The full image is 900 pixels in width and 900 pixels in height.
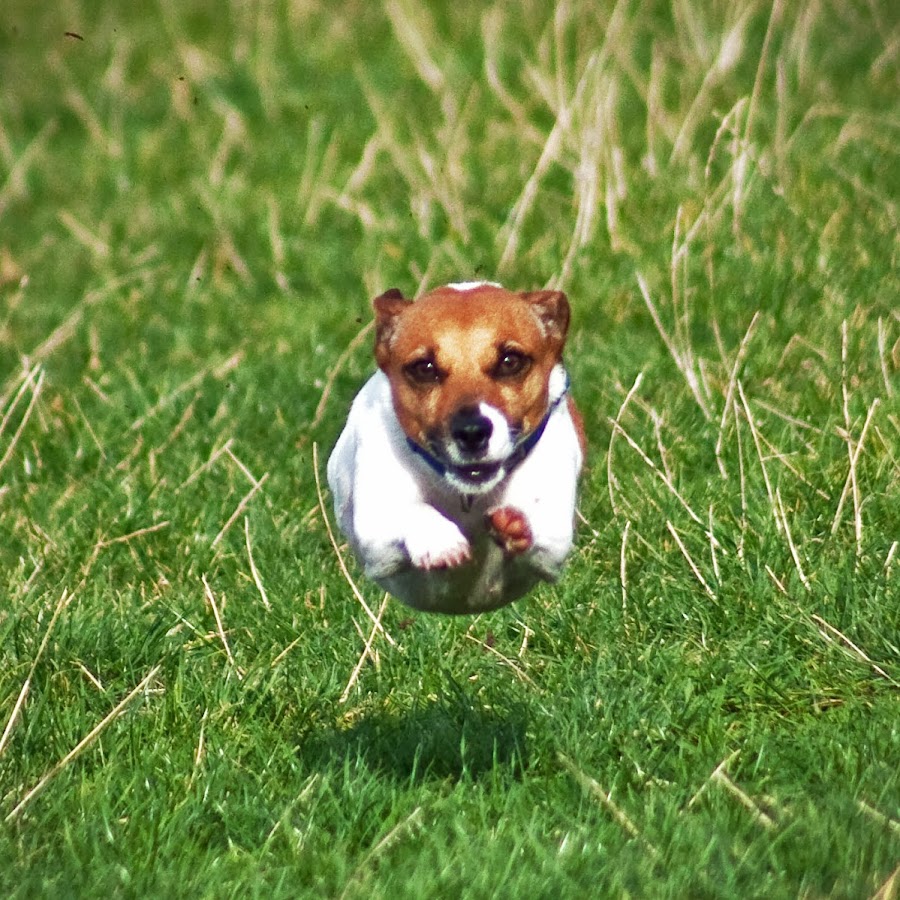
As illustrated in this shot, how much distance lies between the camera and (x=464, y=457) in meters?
3.89

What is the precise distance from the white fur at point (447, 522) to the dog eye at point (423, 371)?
0.54 feet

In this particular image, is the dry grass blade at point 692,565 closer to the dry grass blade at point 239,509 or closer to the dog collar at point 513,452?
the dry grass blade at point 239,509

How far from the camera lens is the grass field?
4633 millimetres

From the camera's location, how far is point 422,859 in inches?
173

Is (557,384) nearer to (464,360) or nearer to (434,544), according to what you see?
(464,360)

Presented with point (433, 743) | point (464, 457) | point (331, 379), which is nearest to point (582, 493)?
point (331, 379)

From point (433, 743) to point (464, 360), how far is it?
141 cm

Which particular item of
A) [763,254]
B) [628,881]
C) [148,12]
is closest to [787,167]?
[763,254]

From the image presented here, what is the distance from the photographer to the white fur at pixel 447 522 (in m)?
4.05

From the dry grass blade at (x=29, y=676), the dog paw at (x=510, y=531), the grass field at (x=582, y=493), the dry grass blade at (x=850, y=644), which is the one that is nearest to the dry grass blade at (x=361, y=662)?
the grass field at (x=582, y=493)

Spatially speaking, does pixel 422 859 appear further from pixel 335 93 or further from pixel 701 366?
pixel 335 93

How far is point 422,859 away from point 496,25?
657 centimetres

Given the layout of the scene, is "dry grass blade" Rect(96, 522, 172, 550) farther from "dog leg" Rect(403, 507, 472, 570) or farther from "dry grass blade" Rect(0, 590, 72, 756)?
"dog leg" Rect(403, 507, 472, 570)

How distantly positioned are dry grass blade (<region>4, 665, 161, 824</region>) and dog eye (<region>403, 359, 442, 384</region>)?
→ 1445 millimetres
